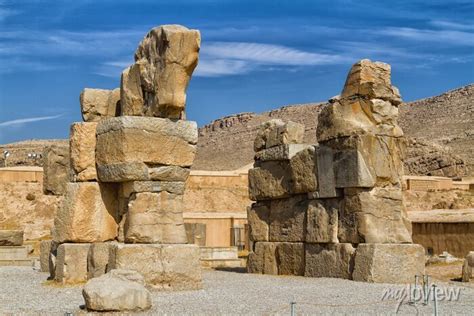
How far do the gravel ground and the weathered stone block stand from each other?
7.10 ft

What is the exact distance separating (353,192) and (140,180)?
3.61 metres

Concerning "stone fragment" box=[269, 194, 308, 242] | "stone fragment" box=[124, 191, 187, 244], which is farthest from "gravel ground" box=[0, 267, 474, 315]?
"stone fragment" box=[269, 194, 308, 242]

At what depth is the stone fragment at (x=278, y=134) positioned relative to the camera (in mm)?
13625

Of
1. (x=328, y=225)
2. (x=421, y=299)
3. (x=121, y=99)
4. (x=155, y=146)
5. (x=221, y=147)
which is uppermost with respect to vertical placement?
(x=221, y=147)

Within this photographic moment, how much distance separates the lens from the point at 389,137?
12.1 metres

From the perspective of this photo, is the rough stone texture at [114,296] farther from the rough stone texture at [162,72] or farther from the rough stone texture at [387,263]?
the rough stone texture at [387,263]

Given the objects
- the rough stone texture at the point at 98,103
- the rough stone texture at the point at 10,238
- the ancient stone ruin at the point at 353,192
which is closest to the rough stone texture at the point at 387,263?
the ancient stone ruin at the point at 353,192

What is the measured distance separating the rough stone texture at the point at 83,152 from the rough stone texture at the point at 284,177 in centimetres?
373

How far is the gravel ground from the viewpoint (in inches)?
311

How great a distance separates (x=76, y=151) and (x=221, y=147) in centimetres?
8478

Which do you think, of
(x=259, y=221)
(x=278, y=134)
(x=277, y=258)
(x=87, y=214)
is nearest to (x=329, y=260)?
(x=277, y=258)

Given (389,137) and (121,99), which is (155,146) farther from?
(389,137)

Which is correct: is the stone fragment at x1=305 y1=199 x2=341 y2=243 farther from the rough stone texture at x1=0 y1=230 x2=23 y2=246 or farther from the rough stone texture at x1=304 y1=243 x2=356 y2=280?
the rough stone texture at x1=0 y1=230 x2=23 y2=246

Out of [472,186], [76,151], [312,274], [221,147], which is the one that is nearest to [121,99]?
[76,151]
